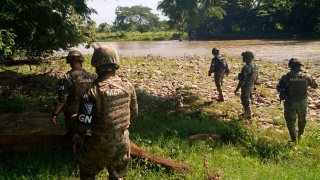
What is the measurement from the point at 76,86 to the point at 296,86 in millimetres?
4355

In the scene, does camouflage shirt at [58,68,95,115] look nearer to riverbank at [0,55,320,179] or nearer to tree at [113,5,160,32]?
riverbank at [0,55,320,179]

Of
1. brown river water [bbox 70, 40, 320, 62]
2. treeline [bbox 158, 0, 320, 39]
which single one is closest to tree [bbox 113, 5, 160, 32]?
treeline [bbox 158, 0, 320, 39]

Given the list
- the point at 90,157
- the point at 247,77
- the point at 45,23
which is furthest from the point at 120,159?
the point at 45,23

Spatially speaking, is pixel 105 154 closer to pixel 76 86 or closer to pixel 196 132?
pixel 76 86

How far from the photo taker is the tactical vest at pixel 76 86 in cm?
557

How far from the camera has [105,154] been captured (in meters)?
3.89

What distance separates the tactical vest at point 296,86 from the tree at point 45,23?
5.81 metres

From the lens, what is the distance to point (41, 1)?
9.71 metres

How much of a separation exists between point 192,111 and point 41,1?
4.96m

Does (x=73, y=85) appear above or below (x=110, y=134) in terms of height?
above

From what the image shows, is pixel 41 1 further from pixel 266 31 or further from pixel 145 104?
pixel 266 31

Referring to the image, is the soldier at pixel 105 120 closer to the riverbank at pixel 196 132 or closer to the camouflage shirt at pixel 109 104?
the camouflage shirt at pixel 109 104

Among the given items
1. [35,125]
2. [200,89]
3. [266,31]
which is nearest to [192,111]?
[200,89]

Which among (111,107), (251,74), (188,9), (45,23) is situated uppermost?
(188,9)
